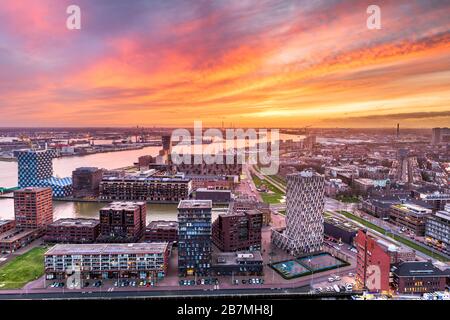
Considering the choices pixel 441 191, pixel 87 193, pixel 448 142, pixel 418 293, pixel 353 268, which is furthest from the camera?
pixel 87 193

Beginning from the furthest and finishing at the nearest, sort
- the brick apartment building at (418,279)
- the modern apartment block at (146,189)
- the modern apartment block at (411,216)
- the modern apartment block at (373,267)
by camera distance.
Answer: the modern apartment block at (146,189) → the modern apartment block at (411,216) → the modern apartment block at (373,267) → the brick apartment building at (418,279)

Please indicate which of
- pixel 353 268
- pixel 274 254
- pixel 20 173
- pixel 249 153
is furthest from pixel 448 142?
pixel 20 173

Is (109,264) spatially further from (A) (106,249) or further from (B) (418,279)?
(B) (418,279)

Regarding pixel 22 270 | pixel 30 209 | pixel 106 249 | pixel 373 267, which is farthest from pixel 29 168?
pixel 373 267

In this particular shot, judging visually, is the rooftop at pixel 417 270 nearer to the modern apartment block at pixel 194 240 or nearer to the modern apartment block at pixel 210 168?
the modern apartment block at pixel 194 240

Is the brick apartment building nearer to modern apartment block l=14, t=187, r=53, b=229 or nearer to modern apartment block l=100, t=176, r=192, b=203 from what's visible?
modern apartment block l=14, t=187, r=53, b=229

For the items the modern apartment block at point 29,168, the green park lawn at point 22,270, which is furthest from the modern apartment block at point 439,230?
the modern apartment block at point 29,168
